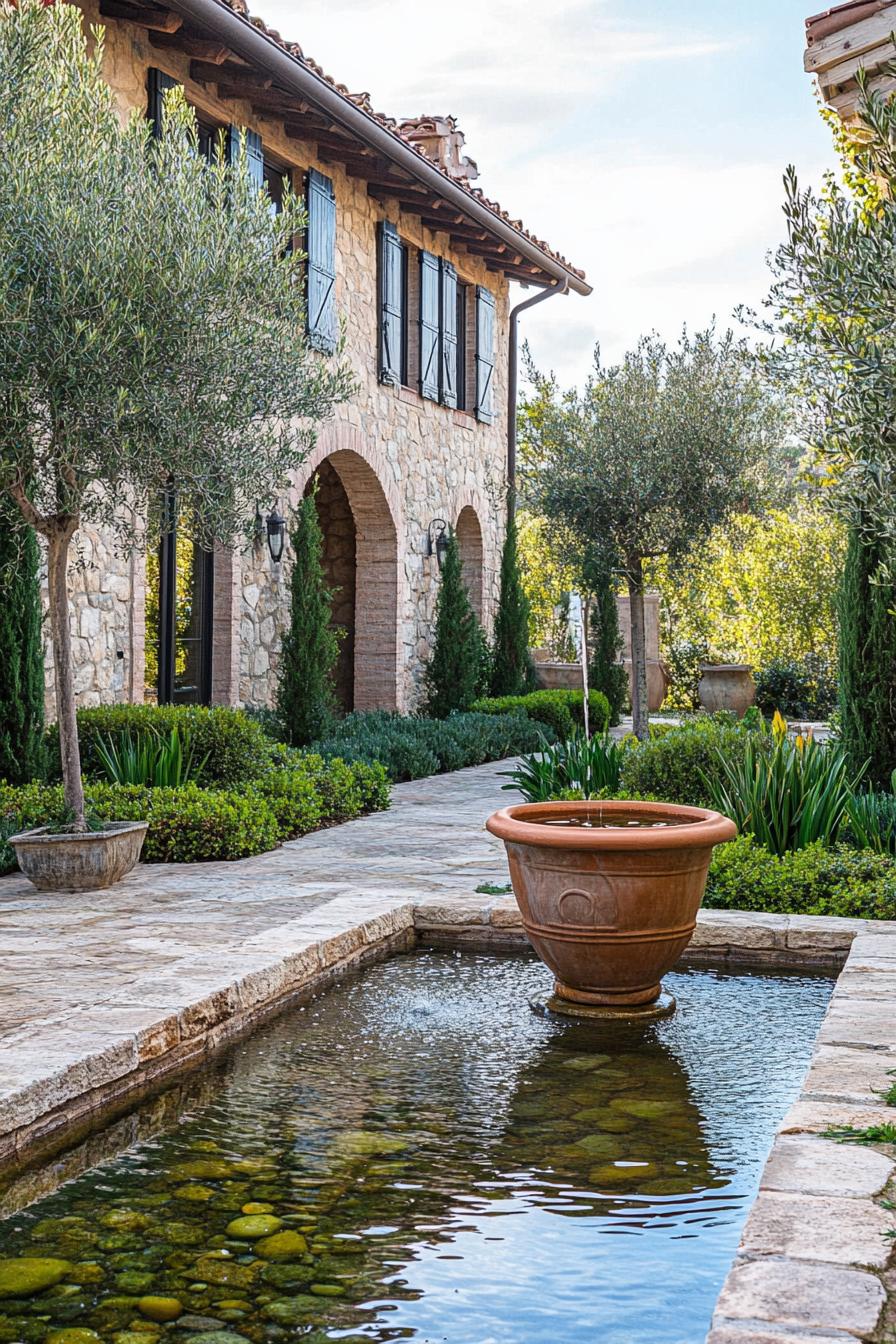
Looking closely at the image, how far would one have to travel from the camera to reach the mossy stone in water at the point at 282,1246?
109 inches

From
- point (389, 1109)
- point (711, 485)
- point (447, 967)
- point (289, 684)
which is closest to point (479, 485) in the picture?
point (711, 485)

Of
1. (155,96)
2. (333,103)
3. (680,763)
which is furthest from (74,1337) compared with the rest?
(333,103)

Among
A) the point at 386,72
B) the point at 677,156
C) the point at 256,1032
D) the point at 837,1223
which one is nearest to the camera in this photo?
the point at 837,1223

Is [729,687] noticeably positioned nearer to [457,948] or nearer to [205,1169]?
[457,948]

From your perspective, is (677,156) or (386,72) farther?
(386,72)

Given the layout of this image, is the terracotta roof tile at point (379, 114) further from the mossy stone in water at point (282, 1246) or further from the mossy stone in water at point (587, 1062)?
the mossy stone in water at point (282, 1246)

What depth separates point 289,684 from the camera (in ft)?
35.3

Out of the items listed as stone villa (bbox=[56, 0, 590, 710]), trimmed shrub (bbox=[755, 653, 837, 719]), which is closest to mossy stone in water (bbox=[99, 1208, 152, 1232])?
stone villa (bbox=[56, 0, 590, 710])

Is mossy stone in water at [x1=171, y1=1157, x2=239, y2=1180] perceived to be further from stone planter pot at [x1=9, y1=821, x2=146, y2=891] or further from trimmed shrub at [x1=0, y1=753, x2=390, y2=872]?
trimmed shrub at [x1=0, y1=753, x2=390, y2=872]

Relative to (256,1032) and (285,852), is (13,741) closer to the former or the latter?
(285,852)

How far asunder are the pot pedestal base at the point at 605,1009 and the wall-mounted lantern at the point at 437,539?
9.89m

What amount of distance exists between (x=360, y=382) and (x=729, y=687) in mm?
6803

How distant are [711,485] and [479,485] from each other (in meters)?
3.90

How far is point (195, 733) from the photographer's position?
816 cm
